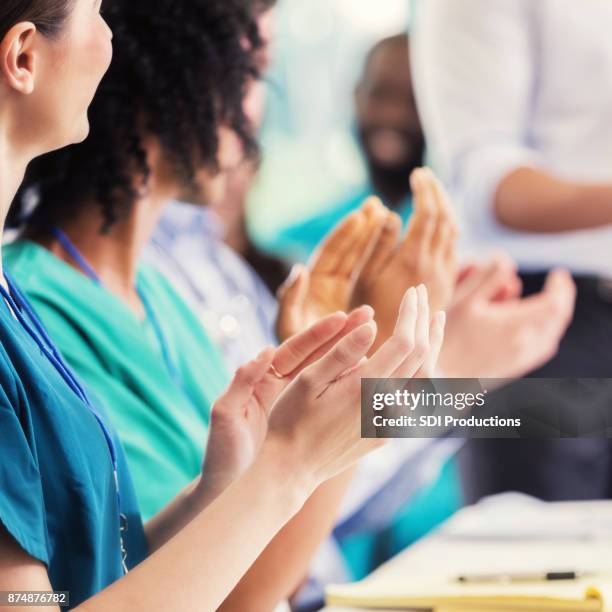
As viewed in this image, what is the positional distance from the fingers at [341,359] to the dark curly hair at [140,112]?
47 cm

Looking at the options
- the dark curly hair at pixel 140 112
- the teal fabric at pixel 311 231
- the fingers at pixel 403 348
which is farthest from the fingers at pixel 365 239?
the teal fabric at pixel 311 231

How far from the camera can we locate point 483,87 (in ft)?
4.41

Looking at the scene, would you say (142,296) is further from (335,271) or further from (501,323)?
(501,323)

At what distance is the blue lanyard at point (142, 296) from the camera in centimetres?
97

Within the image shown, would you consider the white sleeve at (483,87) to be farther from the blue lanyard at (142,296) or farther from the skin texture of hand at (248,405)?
the skin texture of hand at (248,405)

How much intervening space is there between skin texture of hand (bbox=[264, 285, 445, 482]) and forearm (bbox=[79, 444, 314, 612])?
0.6 inches

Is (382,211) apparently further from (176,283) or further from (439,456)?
(439,456)

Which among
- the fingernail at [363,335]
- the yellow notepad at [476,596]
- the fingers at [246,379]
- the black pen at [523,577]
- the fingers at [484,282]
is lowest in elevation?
the black pen at [523,577]

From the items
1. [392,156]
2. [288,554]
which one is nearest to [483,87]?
[392,156]

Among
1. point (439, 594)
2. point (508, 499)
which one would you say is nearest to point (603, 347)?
point (508, 499)

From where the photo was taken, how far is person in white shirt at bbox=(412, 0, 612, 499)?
4.37 feet

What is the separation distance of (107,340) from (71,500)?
0.33 meters

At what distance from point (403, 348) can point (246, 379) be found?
0.59ft

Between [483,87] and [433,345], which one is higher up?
[483,87]
